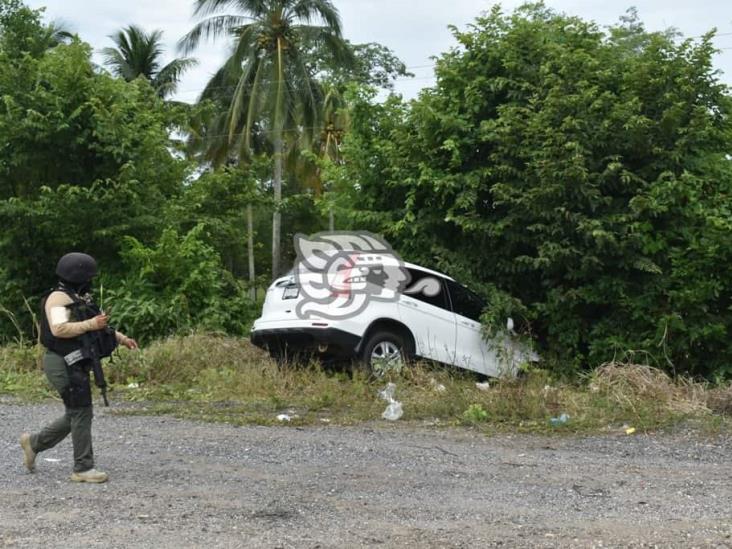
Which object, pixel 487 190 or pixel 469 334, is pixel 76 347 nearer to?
pixel 469 334

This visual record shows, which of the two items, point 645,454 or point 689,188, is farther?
point 689,188

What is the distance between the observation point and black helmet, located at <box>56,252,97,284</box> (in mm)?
5789

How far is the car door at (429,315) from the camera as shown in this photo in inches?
396

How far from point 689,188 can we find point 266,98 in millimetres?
21208

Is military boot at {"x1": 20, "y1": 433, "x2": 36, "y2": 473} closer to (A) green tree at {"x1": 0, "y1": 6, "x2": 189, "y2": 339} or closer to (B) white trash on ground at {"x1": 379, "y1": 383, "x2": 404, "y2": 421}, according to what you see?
(B) white trash on ground at {"x1": 379, "y1": 383, "x2": 404, "y2": 421}

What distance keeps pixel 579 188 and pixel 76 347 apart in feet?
22.4

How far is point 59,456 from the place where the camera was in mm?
6602

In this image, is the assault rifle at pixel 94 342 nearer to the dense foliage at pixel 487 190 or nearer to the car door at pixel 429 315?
the car door at pixel 429 315

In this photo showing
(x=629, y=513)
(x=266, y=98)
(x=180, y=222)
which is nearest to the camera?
(x=629, y=513)

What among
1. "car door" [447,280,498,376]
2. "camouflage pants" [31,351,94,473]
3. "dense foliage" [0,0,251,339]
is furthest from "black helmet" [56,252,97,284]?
"dense foliage" [0,0,251,339]

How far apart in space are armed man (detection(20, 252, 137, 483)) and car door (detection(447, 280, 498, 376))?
5567 mm

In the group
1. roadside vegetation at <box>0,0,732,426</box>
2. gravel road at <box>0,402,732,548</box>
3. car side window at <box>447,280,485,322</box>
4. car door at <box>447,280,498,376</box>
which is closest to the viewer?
gravel road at <box>0,402,732,548</box>

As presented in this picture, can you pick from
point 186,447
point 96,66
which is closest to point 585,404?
point 186,447

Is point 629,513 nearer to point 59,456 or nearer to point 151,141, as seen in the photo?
point 59,456
